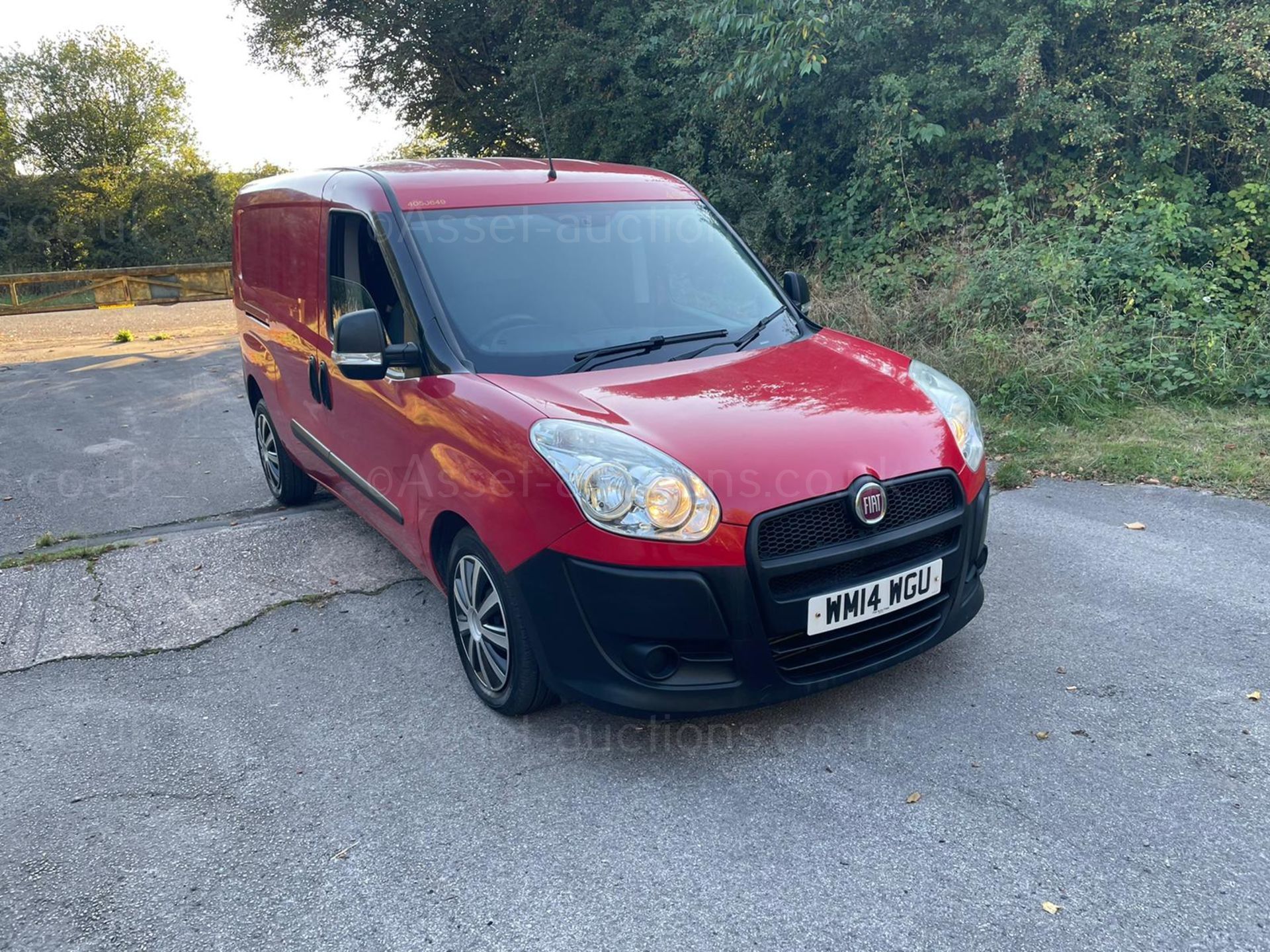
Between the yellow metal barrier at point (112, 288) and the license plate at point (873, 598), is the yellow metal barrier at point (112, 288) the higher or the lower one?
the lower one

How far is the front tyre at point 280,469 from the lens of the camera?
5992mm

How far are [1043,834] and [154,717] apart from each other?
10.0ft

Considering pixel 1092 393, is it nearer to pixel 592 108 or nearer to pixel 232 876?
pixel 232 876

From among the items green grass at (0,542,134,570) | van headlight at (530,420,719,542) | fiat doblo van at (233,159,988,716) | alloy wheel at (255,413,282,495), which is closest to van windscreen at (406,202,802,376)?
fiat doblo van at (233,159,988,716)

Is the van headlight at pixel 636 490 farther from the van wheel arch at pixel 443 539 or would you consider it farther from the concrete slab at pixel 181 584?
the concrete slab at pixel 181 584

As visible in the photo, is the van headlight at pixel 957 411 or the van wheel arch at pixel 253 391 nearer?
the van headlight at pixel 957 411

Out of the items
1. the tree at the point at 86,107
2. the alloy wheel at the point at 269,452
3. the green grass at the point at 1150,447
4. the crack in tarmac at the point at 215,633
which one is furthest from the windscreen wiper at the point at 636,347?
the tree at the point at 86,107

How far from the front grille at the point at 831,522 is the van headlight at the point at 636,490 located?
0.18 metres

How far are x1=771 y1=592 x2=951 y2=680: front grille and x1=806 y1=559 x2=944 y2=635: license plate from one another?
0.04 m

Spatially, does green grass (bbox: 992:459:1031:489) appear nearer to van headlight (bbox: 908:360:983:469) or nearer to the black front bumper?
van headlight (bbox: 908:360:983:469)

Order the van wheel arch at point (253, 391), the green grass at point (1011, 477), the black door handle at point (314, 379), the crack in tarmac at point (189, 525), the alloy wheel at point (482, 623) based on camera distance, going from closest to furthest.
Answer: the alloy wheel at point (482, 623), the black door handle at point (314, 379), the crack in tarmac at point (189, 525), the green grass at point (1011, 477), the van wheel arch at point (253, 391)

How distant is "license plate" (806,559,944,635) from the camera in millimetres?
3037

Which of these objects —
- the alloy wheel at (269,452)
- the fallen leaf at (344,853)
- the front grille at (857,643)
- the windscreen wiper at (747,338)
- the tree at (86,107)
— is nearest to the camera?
the fallen leaf at (344,853)

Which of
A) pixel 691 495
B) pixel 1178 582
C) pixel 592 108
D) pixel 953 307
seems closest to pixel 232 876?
pixel 691 495
